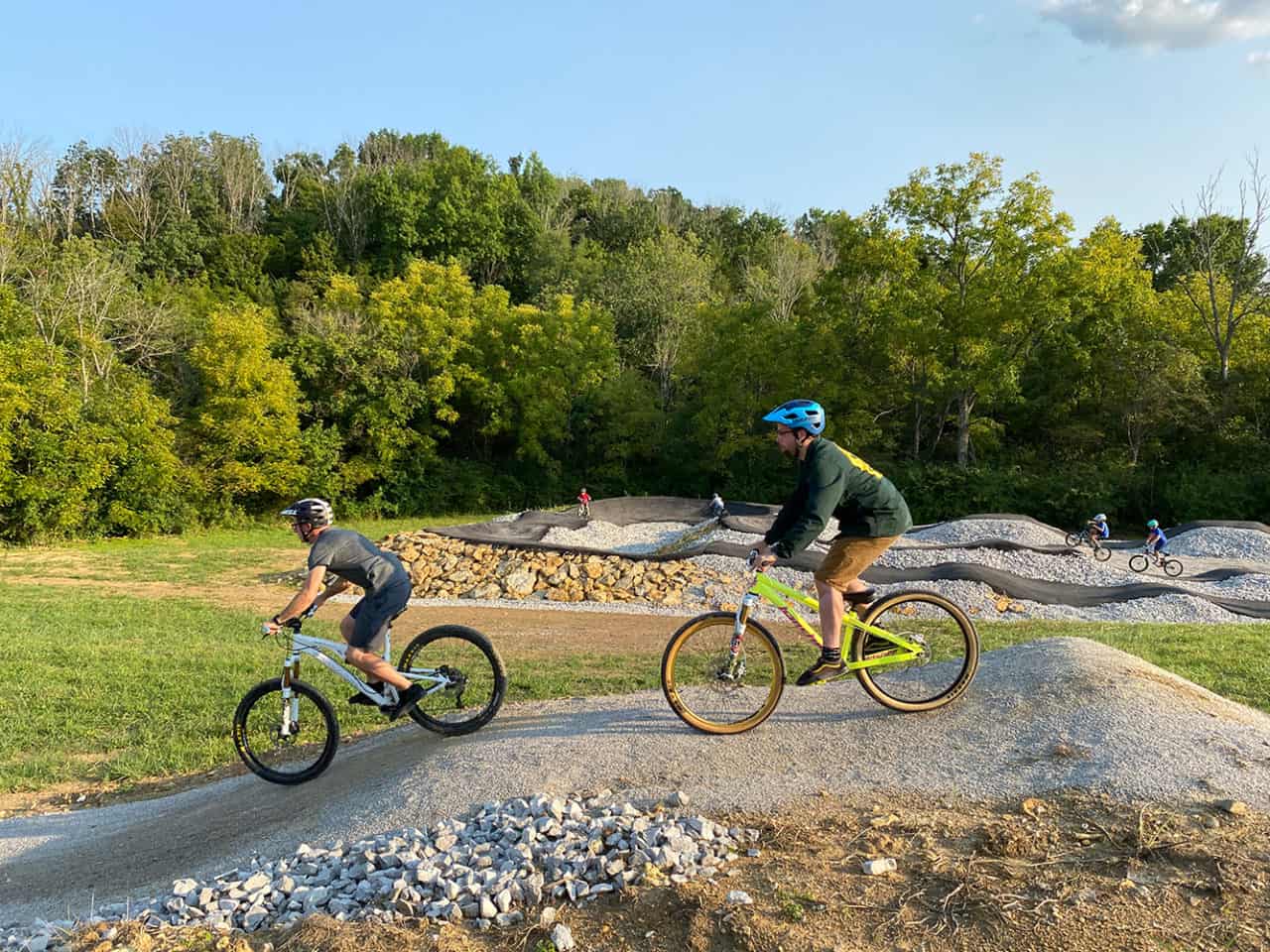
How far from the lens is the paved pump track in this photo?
1353 centimetres

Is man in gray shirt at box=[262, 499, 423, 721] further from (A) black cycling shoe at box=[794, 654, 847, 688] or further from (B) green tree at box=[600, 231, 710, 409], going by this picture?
(B) green tree at box=[600, 231, 710, 409]

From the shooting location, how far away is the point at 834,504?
4.74m

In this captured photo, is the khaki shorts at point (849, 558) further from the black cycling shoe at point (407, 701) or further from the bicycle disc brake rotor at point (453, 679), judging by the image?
the black cycling shoe at point (407, 701)

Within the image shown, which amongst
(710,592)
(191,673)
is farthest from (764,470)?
(191,673)

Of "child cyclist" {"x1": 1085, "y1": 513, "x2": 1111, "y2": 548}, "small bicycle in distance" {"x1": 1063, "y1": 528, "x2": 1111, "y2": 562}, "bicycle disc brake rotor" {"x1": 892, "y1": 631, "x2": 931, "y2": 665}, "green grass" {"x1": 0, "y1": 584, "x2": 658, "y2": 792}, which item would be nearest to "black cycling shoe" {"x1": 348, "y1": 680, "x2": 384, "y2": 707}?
"green grass" {"x1": 0, "y1": 584, "x2": 658, "y2": 792}

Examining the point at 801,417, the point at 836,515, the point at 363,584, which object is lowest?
the point at 363,584

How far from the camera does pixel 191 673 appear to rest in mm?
9148

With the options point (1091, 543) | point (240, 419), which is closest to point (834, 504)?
point (1091, 543)

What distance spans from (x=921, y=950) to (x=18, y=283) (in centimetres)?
3741

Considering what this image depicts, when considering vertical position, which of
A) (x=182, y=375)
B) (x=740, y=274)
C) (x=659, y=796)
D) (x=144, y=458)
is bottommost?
(x=659, y=796)

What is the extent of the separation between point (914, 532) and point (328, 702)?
18.1 meters

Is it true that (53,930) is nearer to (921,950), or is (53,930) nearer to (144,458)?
(921,950)

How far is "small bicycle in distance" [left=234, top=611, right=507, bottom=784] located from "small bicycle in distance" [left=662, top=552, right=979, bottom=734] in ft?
4.85

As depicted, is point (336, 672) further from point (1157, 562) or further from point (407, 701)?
point (1157, 562)
